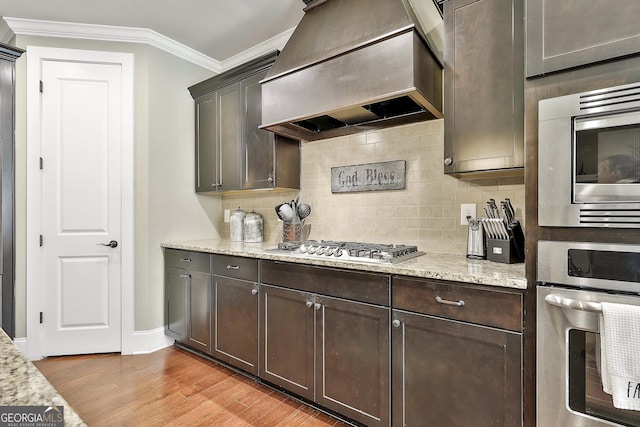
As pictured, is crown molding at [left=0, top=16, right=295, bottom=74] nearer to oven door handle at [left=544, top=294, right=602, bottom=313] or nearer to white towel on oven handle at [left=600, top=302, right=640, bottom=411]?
oven door handle at [left=544, top=294, right=602, bottom=313]

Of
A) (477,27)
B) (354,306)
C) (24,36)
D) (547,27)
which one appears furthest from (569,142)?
(24,36)

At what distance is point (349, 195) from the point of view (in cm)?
263

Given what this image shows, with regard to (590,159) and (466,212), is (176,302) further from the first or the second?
(590,159)

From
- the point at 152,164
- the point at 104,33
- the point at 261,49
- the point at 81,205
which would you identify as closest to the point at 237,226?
the point at 152,164

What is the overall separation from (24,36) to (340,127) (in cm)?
274

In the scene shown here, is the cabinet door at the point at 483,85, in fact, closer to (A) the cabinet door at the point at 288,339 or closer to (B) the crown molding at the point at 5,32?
(A) the cabinet door at the point at 288,339

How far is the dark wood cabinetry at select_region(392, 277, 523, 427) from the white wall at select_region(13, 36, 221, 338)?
7.58ft

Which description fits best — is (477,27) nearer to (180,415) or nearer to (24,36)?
(180,415)

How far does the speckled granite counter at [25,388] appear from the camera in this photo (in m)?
0.47

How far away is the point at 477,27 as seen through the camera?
Result: 177cm

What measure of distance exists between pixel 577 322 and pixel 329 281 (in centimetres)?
112

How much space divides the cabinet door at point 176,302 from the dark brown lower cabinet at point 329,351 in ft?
3.23

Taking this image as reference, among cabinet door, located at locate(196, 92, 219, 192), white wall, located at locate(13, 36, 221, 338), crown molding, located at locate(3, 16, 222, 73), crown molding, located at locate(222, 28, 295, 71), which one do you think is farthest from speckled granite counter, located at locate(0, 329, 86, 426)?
crown molding, located at locate(3, 16, 222, 73)

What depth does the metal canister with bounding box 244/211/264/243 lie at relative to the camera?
3057 mm
